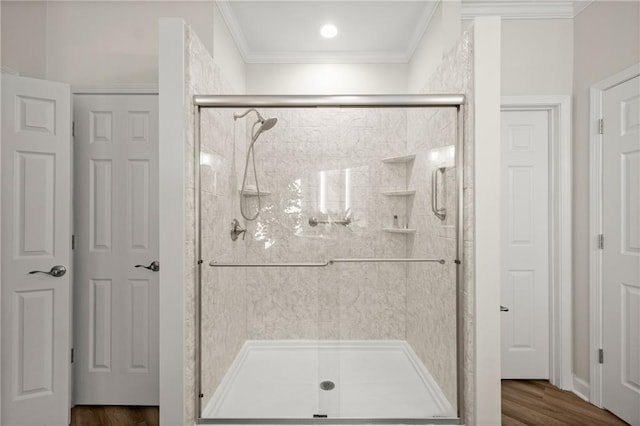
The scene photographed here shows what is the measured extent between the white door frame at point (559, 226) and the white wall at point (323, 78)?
3.58ft

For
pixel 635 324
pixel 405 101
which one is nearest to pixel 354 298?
pixel 405 101

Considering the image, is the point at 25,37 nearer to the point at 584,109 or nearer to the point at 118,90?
the point at 118,90

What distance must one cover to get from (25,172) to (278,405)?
196 centimetres

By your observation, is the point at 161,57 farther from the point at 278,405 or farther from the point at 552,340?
the point at 552,340

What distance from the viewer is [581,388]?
2.47 meters

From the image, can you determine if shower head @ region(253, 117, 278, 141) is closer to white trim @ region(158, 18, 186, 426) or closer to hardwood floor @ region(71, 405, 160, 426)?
white trim @ region(158, 18, 186, 426)

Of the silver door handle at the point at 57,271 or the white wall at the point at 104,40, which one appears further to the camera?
the white wall at the point at 104,40

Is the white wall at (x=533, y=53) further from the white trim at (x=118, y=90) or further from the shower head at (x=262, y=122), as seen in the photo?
the white trim at (x=118, y=90)

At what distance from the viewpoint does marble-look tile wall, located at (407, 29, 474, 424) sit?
1.86 metres

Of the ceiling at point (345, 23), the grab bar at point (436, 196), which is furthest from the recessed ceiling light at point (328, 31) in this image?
the grab bar at point (436, 196)

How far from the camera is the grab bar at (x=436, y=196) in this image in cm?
191

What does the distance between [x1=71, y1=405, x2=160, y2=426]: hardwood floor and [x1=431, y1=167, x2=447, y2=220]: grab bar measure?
212cm

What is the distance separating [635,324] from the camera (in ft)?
6.98

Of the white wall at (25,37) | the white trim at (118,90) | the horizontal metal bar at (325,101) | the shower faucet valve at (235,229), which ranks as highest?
the white wall at (25,37)
